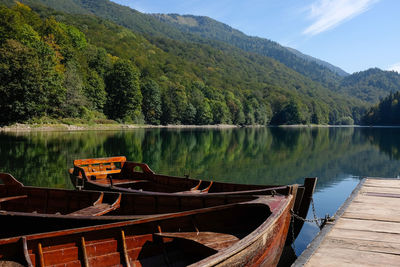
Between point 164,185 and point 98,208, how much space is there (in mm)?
4200

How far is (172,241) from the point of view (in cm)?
652

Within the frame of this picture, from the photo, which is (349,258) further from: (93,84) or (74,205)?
(93,84)

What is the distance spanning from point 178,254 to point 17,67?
59791 millimetres

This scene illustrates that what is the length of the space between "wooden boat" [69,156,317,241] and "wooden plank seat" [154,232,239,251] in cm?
184

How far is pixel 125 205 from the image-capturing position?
9062 millimetres

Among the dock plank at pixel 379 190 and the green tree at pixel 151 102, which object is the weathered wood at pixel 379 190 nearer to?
the dock plank at pixel 379 190

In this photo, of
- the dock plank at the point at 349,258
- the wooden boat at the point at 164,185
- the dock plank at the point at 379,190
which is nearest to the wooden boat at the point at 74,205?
the wooden boat at the point at 164,185

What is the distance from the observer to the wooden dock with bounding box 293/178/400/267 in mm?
5836

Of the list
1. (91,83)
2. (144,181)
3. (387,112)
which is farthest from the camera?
(387,112)

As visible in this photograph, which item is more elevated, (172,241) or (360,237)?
(360,237)

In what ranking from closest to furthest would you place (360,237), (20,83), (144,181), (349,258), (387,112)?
1. (349,258)
2. (360,237)
3. (144,181)
4. (20,83)
5. (387,112)

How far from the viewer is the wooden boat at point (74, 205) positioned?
6.67 metres

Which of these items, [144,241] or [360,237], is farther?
[360,237]

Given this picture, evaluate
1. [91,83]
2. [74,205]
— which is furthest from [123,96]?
[74,205]
